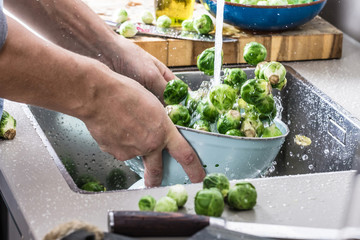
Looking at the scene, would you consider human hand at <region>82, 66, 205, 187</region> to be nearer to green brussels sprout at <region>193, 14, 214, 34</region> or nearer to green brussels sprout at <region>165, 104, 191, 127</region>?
green brussels sprout at <region>165, 104, 191, 127</region>

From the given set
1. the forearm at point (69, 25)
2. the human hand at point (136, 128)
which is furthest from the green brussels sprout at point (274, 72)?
the forearm at point (69, 25)

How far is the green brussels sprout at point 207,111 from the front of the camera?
4.92 ft

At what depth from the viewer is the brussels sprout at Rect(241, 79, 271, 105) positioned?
4.68ft

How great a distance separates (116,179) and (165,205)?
69cm

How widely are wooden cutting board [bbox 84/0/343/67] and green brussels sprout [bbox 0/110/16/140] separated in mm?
578

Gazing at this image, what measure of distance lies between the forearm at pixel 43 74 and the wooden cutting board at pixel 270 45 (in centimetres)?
68

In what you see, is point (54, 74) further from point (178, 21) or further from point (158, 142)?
point (178, 21)

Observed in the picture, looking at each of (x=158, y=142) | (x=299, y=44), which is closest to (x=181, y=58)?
(x=299, y=44)

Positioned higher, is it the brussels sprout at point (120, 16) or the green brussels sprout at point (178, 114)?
the brussels sprout at point (120, 16)

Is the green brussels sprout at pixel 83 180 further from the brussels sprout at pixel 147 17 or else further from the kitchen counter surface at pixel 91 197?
the brussels sprout at pixel 147 17

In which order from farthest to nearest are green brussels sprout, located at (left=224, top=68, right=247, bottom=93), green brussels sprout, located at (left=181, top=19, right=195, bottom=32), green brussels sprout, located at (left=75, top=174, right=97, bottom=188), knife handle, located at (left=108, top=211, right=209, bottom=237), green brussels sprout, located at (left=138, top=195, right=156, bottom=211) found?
green brussels sprout, located at (left=181, top=19, right=195, bottom=32)
green brussels sprout, located at (left=75, top=174, right=97, bottom=188)
green brussels sprout, located at (left=224, top=68, right=247, bottom=93)
green brussels sprout, located at (left=138, top=195, right=156, bottom=211)
knife handle, located at (left=108, top=211, right=209, bottom=237)

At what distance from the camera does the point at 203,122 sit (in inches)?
58.6

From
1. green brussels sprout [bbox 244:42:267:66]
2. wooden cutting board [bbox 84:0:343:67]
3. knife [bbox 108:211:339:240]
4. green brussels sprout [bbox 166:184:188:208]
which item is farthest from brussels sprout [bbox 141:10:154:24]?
knife [bbox 108:211:339:240]

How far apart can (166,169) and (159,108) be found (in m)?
0.17
